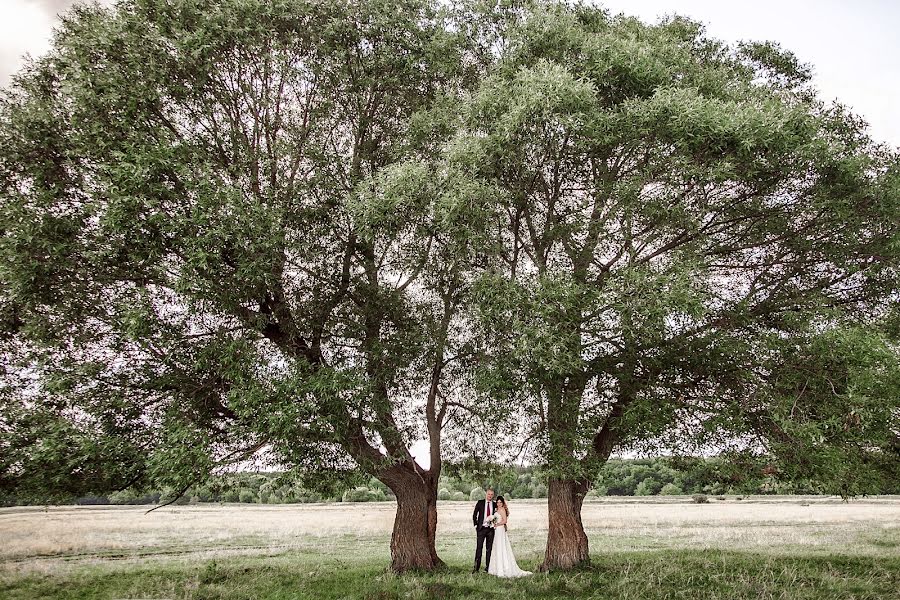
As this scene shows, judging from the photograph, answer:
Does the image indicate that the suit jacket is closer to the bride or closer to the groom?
the groom

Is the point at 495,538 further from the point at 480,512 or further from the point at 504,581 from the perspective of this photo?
the point at 504,581

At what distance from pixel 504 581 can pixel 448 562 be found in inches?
202

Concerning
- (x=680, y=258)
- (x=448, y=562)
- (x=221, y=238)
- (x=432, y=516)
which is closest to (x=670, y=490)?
(x=448, y=562)

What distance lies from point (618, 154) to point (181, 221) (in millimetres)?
10748

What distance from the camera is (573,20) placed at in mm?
15125

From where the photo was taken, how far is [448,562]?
20188 mm

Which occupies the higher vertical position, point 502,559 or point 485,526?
point 485,526

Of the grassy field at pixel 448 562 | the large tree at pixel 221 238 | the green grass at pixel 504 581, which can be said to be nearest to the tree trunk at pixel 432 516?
the large tree at pixel 221 238

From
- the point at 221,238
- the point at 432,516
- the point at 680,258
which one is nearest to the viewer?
the point at 221,238

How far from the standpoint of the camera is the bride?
16.7 m

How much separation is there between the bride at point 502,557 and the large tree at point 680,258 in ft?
13.1

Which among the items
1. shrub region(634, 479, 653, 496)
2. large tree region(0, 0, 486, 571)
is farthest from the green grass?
shrub region(634, 479, 653, 496)

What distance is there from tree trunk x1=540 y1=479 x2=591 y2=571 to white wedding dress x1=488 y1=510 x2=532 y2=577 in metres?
0.94

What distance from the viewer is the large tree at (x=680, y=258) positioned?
12078 mm
